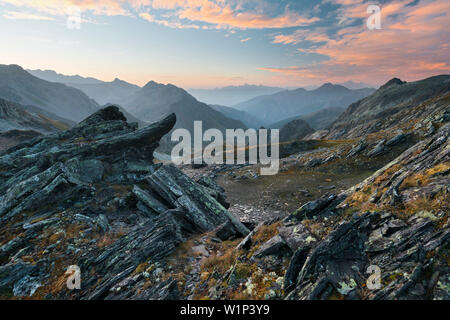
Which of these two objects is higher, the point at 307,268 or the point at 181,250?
the point at 307,268

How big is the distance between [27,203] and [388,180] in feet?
97.8

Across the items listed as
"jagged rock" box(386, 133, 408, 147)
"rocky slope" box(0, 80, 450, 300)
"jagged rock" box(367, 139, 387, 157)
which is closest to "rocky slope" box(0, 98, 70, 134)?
"rocky slope" box(0, 80, 450, 300)

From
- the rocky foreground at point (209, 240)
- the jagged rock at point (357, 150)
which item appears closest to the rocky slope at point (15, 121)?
the rocky foreground at point (209, 240)

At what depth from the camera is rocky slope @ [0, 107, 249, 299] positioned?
1184 centimetres

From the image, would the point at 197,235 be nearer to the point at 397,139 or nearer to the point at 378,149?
the point at 378,149

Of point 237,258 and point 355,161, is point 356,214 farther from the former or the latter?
point 355,161

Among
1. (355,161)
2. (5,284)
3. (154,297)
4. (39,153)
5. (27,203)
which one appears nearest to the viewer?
(154,297)

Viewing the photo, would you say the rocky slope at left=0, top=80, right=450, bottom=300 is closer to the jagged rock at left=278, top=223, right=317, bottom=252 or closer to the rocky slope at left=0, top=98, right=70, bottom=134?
the jagged rock at left=278, top=223, right=317, bottom=252

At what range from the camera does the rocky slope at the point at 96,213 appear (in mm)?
11836

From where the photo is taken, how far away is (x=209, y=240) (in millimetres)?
15742

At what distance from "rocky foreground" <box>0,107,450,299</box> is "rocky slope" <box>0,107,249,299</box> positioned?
0.09 meters

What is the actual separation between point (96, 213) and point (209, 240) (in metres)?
11.1

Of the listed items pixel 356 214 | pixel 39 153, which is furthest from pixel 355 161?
pixel 39 153
